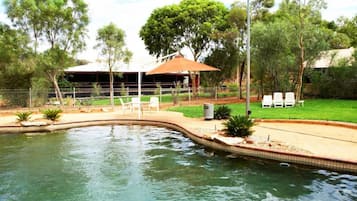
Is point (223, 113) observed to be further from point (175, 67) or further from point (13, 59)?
point (13, 59)

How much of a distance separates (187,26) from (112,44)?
9.26 metres

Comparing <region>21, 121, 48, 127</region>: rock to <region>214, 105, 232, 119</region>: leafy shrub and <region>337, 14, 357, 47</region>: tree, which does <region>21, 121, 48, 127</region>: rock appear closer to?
<region>214, 105, 232, 119</region>: leafy shrub

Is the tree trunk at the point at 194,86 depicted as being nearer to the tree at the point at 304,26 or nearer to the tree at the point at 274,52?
the tree at the point at 274,52

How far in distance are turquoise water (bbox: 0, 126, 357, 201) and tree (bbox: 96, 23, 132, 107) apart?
12.3 metres

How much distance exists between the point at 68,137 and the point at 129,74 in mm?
19780

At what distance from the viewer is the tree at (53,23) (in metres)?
19.9

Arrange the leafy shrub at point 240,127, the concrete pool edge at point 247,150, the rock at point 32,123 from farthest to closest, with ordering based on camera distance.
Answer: the rock at point 32,123
the leafy shrub at point 240,127
the concrete pool edge at point 247,150

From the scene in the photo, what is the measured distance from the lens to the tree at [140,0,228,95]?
2983cm

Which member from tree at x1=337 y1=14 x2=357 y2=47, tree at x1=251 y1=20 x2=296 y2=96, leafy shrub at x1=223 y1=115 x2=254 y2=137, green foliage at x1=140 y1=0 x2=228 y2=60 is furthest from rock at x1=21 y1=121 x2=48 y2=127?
tree at x1=337 y1=14 x2=357 y2=47

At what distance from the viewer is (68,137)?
13.4 metres

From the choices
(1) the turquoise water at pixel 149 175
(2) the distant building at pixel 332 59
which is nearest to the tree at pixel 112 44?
(1) the turquoise water at pixel 149 175

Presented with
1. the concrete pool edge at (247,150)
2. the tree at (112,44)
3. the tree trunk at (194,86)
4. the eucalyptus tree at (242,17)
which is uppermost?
the eucalyptus tree at (242,17)

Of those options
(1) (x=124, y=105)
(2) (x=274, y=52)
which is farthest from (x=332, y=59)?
(1) (x=124, y=105)

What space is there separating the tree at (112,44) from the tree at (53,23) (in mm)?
1588
